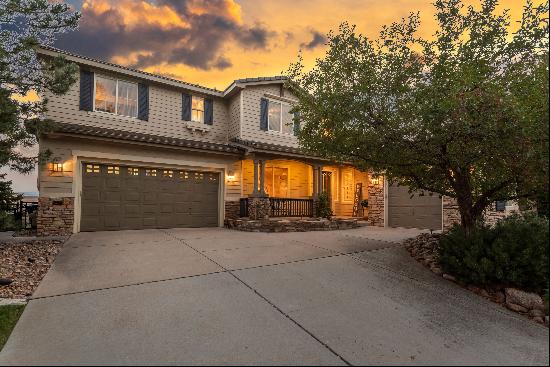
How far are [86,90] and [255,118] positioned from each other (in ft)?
23.0

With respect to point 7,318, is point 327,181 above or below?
above

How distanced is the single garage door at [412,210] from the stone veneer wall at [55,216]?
1329 centimetres

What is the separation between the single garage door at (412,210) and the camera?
40.3 ft

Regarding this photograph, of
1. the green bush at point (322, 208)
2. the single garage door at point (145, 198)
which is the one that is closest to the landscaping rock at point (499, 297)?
the green bush at point (322, 208)

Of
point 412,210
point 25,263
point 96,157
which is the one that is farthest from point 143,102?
point 412,210

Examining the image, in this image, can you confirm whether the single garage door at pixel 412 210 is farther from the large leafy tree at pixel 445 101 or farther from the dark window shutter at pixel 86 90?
the dark window shutter at pixel 86 90

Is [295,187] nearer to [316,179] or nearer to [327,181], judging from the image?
[316,179]

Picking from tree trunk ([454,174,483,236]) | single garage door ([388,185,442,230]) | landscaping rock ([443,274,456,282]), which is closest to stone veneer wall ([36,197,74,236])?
landscaping rock ([443,274,456,282])

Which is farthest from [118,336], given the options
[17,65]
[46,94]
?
[46,94]

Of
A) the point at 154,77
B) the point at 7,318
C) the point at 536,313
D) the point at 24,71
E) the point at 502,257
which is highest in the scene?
the point at 154,77

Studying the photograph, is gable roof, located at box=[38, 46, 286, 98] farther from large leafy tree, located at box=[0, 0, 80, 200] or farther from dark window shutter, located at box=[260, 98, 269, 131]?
large leafy tree, located at box=[0, 0, 80, 200]

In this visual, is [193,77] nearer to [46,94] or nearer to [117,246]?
[46,94]

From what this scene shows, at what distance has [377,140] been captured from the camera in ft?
19.5

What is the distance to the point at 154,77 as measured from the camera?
485 inches
